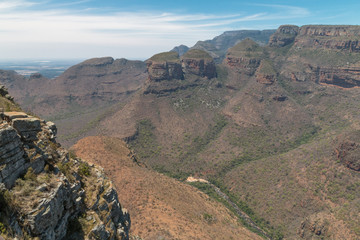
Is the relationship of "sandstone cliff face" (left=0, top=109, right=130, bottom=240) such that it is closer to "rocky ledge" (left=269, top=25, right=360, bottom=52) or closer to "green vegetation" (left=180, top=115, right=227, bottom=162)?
"green vegetation" (left=180, top=115, right=227, bottom=162)

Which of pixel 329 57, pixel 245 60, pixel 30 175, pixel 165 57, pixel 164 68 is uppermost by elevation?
pixel 165 57

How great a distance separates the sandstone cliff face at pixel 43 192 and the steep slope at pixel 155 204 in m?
18.6

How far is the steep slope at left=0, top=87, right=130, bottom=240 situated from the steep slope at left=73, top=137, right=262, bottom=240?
18.6m

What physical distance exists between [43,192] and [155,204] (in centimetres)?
3400

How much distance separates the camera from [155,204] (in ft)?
158

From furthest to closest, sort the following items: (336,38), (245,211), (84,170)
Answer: (336,38), (245,211), (84,170)

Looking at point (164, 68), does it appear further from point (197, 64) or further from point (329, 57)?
point (329, 57)

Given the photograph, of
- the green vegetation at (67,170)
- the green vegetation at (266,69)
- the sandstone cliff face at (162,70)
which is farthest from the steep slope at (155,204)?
the green vegetation at (266,69)

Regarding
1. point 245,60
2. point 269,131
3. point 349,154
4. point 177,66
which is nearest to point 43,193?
point 349,154

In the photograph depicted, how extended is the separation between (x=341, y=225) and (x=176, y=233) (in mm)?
50304

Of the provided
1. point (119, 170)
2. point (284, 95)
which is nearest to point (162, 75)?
point (284, 95)

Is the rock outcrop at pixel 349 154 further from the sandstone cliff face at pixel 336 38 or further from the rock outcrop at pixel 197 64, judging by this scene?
the sandstone cliff face at pixel 336 38

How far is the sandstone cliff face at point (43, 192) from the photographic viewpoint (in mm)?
15250

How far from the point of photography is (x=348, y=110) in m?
130
